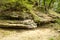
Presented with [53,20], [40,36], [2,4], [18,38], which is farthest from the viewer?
[53,20]

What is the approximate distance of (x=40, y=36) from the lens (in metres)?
12.6

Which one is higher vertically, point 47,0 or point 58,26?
point 47,0

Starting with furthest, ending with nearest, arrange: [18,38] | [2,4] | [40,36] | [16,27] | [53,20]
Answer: [53,20]
[2,4]
[16,27]
[40,36]
[18,38]

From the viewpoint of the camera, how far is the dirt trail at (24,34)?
38.5ft

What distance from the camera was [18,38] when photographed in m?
11.6

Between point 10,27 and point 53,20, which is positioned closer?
point 10,27

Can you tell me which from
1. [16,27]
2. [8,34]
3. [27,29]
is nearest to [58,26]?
[27,29]

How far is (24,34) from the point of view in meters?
12.7

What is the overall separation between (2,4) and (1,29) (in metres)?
2.96

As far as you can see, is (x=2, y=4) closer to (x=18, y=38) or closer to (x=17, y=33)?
(x=17, y=33)

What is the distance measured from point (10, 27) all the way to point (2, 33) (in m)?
1.39

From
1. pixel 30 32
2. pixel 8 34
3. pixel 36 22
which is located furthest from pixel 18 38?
pixel 36 22

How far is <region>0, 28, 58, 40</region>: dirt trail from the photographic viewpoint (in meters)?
11.7

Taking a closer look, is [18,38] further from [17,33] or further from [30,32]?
[30,32]
